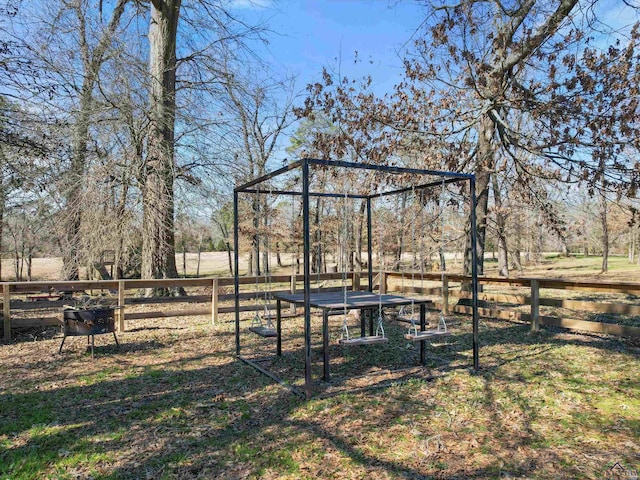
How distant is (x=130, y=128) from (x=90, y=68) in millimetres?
1383

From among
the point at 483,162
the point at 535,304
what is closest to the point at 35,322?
the point at 535,304

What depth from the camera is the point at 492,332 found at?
759 cm

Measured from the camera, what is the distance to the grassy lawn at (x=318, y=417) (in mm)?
3068

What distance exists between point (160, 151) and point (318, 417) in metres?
7.88

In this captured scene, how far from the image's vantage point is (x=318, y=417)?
3916mm

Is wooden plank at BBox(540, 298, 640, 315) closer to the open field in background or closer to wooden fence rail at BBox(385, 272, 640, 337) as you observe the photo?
wooden fence rail at BBox(385, 272, 640, 337)

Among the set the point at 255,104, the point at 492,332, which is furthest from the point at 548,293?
the point at 255,104

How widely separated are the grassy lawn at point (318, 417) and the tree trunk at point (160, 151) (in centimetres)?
412

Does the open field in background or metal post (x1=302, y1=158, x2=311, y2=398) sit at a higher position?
metal post (x1=302, y1=158, x2=311, y2=398)

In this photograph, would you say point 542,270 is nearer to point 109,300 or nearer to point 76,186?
point 109,300

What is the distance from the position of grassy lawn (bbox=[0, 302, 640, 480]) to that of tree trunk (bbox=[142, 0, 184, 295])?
412 centimetres

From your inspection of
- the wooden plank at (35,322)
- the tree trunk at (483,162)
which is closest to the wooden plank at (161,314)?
the wooden plank at (35,322)

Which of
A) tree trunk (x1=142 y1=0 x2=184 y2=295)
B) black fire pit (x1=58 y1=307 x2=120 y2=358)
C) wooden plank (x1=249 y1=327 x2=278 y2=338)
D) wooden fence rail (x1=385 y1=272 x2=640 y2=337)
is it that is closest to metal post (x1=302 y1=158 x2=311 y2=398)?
wooden plank (x1=249 y1=327 x2=278 y2=338)

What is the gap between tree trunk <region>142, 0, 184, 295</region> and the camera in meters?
9.88
